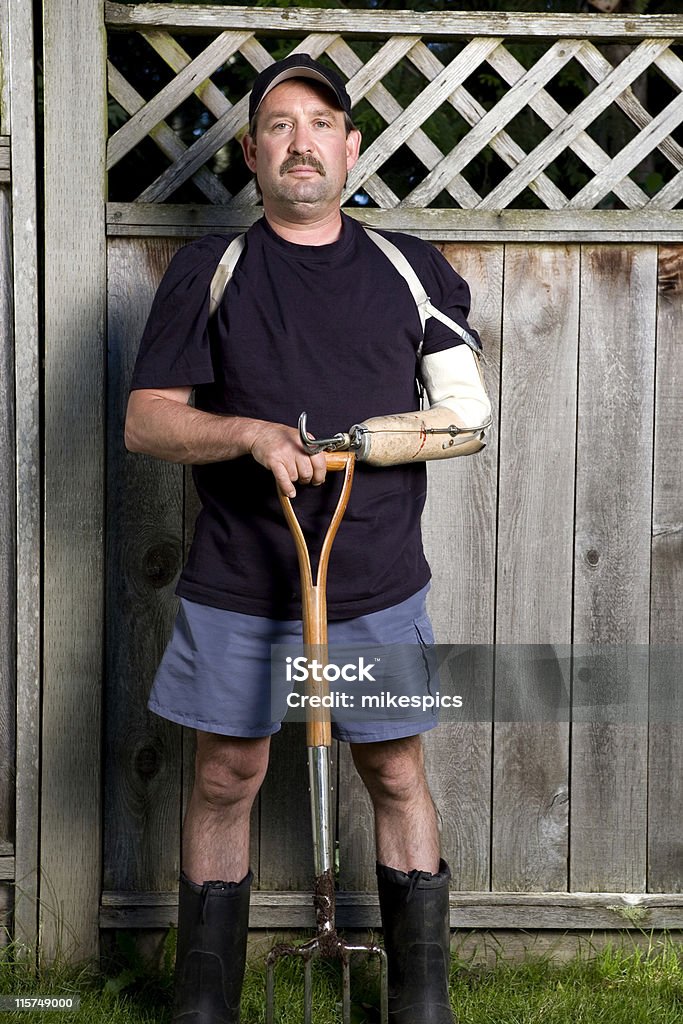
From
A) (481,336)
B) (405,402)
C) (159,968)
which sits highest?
(481,336)

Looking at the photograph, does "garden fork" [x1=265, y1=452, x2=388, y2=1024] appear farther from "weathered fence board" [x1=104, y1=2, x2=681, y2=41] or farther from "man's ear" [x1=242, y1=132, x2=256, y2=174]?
"weathered fence board" [x1=104, y1=2, x2=681, y2=41]

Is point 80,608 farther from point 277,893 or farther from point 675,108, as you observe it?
point 675,108

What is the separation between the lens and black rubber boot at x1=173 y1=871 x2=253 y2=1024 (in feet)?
7.53

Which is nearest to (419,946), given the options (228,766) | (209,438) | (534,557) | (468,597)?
(228,766)

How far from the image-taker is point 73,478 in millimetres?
2693

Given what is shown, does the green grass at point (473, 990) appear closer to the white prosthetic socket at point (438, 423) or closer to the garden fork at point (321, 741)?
the garden fork at point (321, 741)

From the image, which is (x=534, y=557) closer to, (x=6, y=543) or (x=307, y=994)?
(x=307, y=994)

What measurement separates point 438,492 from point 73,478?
944mm

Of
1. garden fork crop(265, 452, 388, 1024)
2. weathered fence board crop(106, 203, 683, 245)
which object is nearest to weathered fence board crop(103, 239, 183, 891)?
weathered fence board crop(106, 203, 683, 245)

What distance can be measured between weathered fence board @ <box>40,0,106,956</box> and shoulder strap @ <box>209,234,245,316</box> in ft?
1.76

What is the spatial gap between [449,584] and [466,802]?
1.94ft

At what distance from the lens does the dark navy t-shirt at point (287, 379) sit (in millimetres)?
2203

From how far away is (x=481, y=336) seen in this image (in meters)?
2.73

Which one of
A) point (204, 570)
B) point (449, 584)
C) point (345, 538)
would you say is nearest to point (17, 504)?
point (204, 570)
